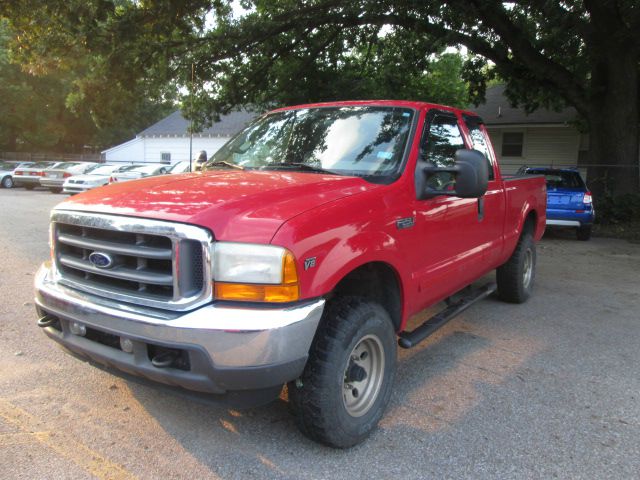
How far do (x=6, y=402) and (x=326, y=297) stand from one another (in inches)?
88.5

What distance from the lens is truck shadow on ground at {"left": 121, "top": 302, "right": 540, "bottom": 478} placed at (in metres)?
2.76

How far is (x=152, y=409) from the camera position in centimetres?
329

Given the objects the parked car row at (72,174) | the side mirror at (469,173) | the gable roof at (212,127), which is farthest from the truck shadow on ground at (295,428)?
the gable roof at (212,127)

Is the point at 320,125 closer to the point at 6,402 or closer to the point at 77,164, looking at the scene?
the point at 6,402

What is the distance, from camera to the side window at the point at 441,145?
369cm

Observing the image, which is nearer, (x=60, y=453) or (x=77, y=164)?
(x=60, y=453)

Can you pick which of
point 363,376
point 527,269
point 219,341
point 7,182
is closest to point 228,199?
point 219,341

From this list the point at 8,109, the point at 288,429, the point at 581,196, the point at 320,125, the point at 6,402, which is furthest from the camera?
the point at 8,109

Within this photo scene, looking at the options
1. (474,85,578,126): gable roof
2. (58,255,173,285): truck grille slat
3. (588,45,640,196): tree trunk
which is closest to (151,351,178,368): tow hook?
(58,255,173,285): truck grille slat

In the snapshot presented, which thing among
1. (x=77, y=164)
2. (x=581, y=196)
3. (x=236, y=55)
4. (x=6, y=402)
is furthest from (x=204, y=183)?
(x=77, y=164)

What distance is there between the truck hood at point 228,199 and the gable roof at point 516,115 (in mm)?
18001

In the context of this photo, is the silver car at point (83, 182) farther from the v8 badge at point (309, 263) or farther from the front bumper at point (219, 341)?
the v8 badge at point (309, 263)

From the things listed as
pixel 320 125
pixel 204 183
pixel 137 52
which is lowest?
pixel 204 183

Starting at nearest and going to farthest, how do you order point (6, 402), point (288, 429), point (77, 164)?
point (288, 429) → point (6, 402) → point (77, 164)
